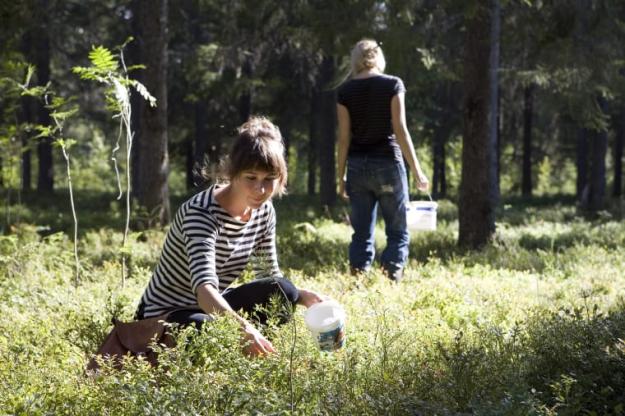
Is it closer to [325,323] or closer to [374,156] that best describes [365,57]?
[374,156]

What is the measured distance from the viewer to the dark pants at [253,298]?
14.3ft

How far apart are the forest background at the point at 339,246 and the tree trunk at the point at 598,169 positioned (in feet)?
0.18

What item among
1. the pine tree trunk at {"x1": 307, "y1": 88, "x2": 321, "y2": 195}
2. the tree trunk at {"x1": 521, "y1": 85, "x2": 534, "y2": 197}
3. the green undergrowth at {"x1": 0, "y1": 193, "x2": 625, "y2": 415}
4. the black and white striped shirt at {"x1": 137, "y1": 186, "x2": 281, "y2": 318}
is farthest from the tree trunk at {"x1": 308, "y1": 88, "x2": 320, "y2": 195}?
the black and white striped shirt at {"x1": 137, "y1": 186, "x2": 281, "y2": 318}

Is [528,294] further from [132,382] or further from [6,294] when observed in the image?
[6,294]

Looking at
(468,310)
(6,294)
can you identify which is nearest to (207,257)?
(468,310)

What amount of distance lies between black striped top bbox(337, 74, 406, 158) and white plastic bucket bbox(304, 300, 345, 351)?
326cm

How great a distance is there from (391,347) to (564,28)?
8583 millimetres

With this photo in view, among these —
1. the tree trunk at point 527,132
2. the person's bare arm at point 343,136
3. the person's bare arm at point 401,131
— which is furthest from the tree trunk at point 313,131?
the person's bare arm at point 401,131

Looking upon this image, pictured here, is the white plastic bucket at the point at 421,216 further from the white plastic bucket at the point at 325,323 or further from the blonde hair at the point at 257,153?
the white plastic bucket at the point at 325,323

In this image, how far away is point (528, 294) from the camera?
6.22m

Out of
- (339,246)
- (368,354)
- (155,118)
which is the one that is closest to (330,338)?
(368,354)

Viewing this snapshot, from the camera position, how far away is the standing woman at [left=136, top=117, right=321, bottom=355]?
418cm

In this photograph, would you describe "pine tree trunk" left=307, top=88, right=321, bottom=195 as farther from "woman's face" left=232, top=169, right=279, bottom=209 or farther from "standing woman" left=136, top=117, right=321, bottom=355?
"woman's face" left=232, top=169, right=279, bottom=209

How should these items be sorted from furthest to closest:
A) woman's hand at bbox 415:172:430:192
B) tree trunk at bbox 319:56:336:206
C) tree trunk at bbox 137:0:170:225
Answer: tree trunk at bbox 319:56:336:206
tree trunk at bbox 137:0:170:225
woman's hand at bbox 415:172:430:192
